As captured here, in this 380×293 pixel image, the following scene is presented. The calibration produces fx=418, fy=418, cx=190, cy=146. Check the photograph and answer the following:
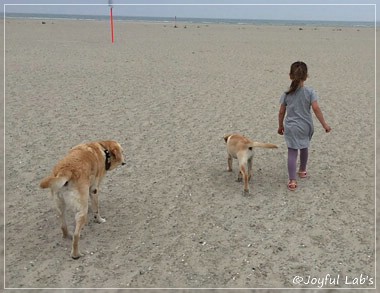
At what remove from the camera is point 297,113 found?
5.41 metres

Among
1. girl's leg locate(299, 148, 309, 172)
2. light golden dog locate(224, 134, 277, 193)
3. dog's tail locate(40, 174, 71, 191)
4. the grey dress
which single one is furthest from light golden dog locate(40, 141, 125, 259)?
girl's leg locate(299, 148, 309, 172)

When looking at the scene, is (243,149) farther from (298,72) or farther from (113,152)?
(113,152)

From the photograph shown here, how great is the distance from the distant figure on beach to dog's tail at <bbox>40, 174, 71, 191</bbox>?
9.85 ft

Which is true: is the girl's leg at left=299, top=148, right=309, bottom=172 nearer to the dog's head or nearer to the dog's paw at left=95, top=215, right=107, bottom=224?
the dog's head

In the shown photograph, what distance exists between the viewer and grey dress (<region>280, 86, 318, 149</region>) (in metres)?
5.32

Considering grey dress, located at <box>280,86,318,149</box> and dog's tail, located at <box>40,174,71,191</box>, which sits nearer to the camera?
dog's tail, located at <box>40,174,71,191</box>

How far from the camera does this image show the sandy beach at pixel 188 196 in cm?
394

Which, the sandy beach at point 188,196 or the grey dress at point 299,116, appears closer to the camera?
the sandy beach at point 188,196

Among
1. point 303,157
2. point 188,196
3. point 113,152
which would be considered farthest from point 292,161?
point 113,152

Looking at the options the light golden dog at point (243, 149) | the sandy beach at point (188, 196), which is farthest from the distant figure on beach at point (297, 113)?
the sandy beach at point (188, 196)

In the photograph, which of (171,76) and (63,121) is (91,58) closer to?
(171,76)

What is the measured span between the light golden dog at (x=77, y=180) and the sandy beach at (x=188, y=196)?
1.41ft

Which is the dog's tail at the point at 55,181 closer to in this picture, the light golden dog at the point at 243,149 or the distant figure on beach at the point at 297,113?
the light golden dog at the point at 243,149

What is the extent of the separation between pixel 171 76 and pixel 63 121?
638cm
